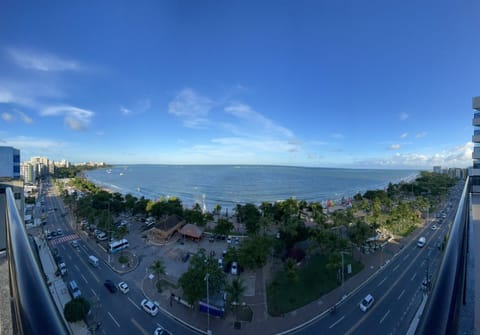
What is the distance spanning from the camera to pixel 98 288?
19156 mm

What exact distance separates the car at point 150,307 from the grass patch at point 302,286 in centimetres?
875

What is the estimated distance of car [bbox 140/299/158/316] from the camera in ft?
52.5

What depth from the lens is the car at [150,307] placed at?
52.5 feet

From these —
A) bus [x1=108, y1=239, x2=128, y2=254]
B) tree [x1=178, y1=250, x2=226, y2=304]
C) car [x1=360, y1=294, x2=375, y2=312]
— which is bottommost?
car [x1=360, y1=294, x2=375, y2=312]

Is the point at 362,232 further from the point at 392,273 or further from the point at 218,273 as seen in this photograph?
the point at 218,273

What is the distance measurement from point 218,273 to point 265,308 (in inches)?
187

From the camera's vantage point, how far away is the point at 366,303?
55.1 ft

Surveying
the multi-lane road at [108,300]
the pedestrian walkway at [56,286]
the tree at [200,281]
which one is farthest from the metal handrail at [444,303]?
the pedestrian walkway at [56,286]

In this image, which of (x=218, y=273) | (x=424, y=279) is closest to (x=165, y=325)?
(x=218, y=273)

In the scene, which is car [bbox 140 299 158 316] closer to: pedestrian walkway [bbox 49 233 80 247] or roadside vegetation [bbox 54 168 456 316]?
roadside vegetation [bbox 54 168 456 316]

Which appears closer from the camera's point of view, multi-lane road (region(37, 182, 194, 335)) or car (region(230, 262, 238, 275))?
multi-lane road (region(37, 182, 194, 335))

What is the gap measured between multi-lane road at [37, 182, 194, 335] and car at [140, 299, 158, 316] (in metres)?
0.26

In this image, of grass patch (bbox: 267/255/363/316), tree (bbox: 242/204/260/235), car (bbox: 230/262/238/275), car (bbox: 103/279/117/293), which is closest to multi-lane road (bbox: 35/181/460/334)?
car (bbox: 103/279/117/293)

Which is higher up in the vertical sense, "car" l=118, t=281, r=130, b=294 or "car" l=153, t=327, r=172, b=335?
"car" l=118, t=281, r=130, b=294
